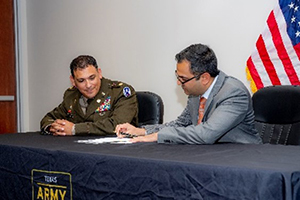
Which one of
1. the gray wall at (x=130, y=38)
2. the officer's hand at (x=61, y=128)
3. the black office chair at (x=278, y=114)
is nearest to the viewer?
the black office chair at (x=278, y=114)

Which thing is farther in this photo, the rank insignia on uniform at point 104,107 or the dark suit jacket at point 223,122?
the rank insignia on uniform at point 104,107

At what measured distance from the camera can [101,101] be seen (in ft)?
9.82

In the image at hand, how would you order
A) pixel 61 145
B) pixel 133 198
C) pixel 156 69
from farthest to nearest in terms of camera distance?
pixel 156 69
pixel 61 145
pixel 133 198

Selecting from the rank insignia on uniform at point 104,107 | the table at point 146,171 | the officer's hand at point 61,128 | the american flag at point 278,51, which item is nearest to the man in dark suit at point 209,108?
the table at point 146,171

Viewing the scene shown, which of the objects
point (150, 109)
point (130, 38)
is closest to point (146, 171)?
point (150, 109)

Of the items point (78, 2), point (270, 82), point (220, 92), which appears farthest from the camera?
point (78, 2)

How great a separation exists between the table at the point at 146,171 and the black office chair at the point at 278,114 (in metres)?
0.66

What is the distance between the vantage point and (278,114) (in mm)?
2449

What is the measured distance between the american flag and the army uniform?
3.20 ft

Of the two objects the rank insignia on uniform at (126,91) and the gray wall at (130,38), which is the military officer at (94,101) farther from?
the gray wall at (130,38)

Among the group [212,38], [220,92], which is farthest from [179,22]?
[220,92]

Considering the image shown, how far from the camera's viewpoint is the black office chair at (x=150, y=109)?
2.95 metres

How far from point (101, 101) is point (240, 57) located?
45.6 inches

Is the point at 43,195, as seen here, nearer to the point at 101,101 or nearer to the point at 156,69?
the point at 101,101
